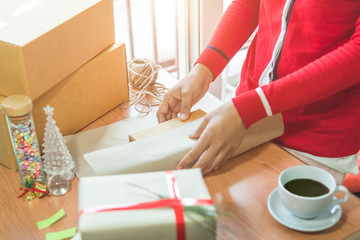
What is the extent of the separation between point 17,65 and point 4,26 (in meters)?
0.12

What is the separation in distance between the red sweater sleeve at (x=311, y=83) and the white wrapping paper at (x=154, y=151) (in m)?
0.07

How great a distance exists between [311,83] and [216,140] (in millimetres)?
240

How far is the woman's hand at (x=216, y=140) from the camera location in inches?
34.0

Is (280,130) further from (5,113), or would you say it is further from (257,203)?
(5,113)

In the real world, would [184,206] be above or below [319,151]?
above

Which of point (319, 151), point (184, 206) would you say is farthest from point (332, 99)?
point (184, 206)

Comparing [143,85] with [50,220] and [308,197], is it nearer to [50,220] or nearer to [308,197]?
[50,220]

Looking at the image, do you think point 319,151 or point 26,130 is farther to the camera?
point 319,151

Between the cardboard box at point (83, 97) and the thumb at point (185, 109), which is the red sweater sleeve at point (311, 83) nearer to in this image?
the thumb at point (185, 109)

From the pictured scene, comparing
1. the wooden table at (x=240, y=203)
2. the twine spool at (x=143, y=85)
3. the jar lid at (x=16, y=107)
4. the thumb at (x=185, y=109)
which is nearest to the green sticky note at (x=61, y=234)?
the wooden table at (x=240, y=203)

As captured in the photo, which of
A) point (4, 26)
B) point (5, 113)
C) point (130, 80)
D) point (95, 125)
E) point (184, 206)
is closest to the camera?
point (184, 206)

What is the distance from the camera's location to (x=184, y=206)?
62 cm

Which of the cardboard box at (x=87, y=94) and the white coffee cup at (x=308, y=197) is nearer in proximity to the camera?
the white coffee cup at (x=308, y=197)

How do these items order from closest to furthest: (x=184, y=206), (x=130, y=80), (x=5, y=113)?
1. (x=184, y=206)
2. (x=5, y=113)
3. (x=130, y=80)
